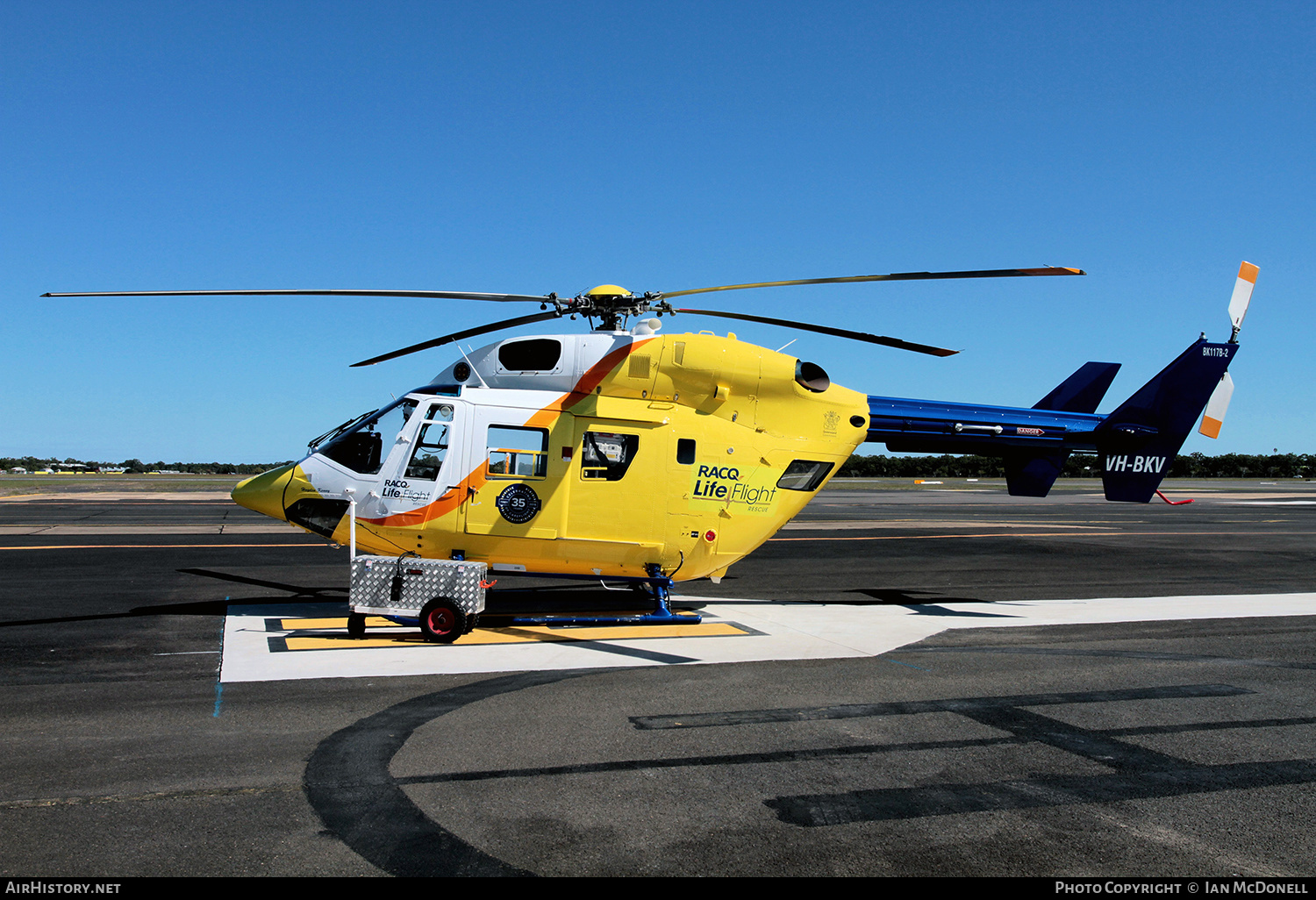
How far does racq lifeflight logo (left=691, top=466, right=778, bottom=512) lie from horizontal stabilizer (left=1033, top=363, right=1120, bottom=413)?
627cm

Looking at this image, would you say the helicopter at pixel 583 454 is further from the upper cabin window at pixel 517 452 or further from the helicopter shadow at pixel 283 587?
the helicopter shadow at pixel 283 587

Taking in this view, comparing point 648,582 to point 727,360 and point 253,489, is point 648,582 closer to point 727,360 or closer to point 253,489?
point 727,360

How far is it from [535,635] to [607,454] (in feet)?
8.91

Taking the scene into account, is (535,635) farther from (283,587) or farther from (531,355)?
(283,587)

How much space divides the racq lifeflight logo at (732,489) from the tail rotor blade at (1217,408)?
8.58 meters

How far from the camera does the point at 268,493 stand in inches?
468

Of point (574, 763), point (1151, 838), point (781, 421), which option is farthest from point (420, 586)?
point (1151, 838)

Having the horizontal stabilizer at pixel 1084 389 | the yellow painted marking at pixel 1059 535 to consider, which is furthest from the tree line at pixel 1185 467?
the horizontal stabilizer at pixel 1084 389

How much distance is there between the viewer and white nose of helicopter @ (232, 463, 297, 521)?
1188 centimetres

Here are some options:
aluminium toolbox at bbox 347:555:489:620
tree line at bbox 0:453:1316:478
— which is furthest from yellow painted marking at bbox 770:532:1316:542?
tree line at bbox 0:453:1316:478

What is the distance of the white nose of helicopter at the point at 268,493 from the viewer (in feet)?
39.0

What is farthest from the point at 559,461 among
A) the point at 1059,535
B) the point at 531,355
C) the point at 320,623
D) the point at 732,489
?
the point at 1059,535

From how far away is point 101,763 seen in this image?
605cm

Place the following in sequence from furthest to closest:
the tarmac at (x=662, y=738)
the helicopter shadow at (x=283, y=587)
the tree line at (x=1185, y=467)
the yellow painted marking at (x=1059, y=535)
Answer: the tree line at (x=1185, y=467), the yellow painted marking at (x=1059, y=535), the helicopter shadow at (x=283, y=587), the tarmac at (x=662, y=738)
